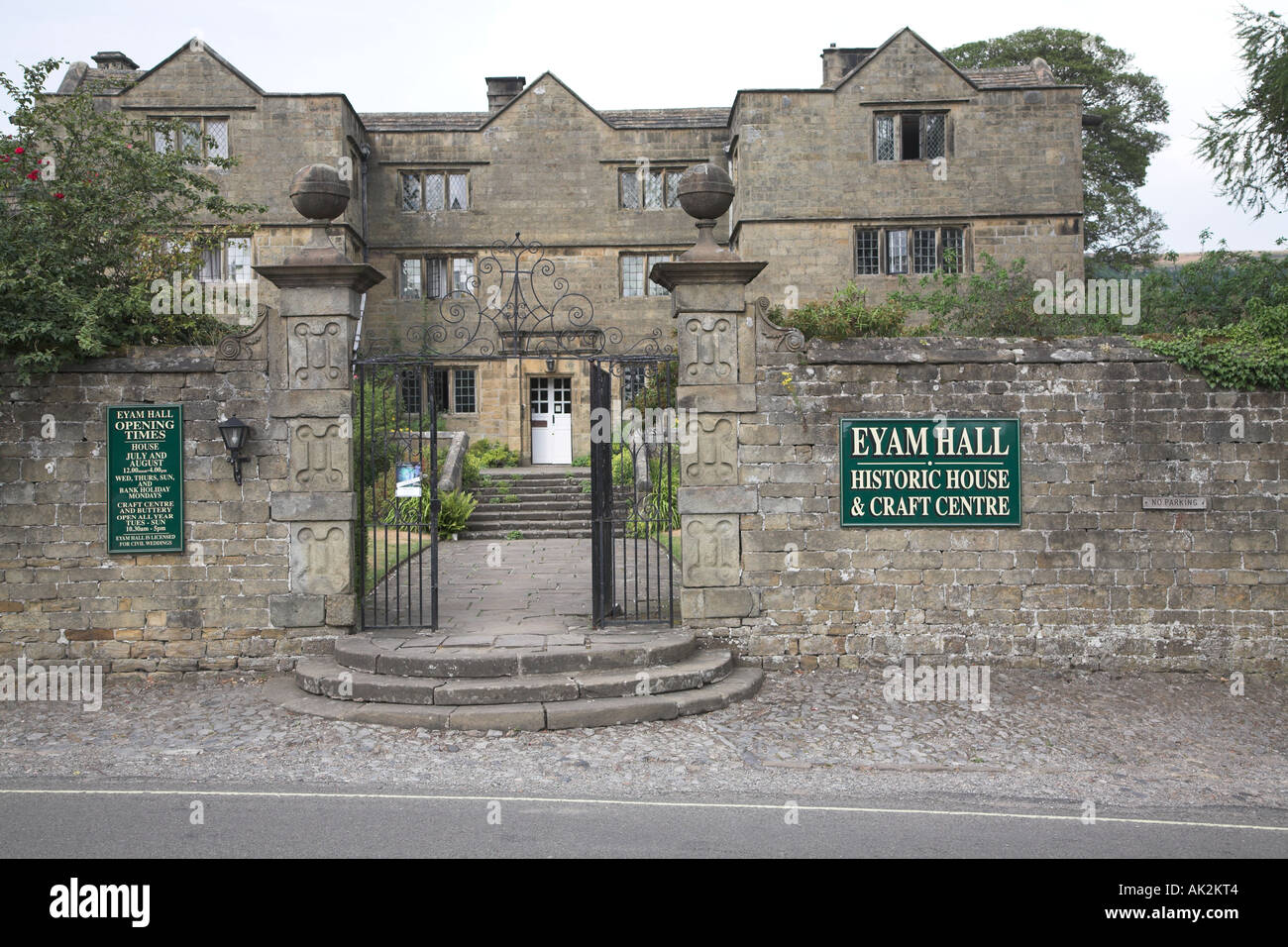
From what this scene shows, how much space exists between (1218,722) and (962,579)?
221cm

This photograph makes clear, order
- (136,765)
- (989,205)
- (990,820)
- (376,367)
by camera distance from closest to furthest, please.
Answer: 1. (990,820)
2. (136,765)
3. (376,367)
4. (989,205)

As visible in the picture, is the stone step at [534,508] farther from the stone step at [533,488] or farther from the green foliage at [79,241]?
the green foliage at [79,241]

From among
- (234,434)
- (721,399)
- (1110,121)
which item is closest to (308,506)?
(234,434)

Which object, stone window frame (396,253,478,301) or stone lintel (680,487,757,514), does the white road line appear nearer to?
stone lintel (680,487,757,514)

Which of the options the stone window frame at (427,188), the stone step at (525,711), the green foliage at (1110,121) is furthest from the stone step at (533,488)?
the green foliage at (1110,121)

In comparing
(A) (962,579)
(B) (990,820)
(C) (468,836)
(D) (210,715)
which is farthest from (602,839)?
(A) (962,579)

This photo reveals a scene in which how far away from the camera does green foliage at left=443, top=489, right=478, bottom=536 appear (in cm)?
1627

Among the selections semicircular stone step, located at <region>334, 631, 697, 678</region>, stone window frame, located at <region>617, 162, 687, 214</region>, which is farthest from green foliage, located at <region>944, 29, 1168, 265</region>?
semicircular stone step, located at <region>334, 631, 697, 678</region>

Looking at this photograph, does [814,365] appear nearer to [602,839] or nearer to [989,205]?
[602,839]

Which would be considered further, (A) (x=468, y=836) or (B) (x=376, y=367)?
(B) (x=376, y=367)

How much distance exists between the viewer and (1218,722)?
23.7 ft

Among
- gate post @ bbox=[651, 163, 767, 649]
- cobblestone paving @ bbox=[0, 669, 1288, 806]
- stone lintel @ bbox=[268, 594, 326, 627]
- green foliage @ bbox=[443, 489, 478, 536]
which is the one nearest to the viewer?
cobblestone paving @ bbox=[0, 669, 1288, 806]

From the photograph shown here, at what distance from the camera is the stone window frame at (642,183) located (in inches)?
1015

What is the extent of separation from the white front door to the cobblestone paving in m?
18.0
